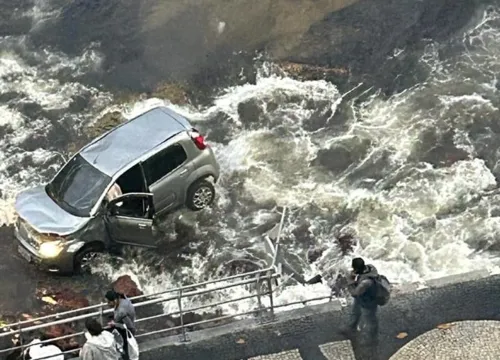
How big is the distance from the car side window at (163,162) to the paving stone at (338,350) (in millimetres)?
5084

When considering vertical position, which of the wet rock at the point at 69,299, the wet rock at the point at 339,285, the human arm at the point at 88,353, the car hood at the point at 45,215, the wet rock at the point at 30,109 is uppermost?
the human arm at the point at 88,353

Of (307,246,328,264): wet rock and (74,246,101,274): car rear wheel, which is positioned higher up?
(74,246,101,274): car rear wheel

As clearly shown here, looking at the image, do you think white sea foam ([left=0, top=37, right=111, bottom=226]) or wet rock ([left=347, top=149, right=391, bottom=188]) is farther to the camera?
white sea foam ([left=0, top=37, right=111, bottom=226])

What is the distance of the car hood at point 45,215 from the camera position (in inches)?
573

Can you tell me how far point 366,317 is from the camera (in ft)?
39.4

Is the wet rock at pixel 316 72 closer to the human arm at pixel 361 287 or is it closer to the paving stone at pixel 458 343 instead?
the paving stone at pixel 458 343

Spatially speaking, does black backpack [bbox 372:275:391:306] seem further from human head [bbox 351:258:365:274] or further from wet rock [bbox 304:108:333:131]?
wet rock [bbox 304:108:333:131]

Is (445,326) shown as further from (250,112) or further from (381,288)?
(250,112)

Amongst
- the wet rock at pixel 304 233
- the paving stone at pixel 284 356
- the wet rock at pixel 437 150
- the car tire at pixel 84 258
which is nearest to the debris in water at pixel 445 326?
the paving stone at pixel 284 356

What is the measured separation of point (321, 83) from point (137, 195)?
6.54 meters

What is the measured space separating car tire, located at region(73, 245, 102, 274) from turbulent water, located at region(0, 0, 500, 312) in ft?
0.84

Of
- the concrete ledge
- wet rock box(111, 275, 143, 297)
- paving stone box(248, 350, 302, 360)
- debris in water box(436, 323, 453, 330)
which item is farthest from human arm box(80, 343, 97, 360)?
debris in water box(436, 323, 453, 330)

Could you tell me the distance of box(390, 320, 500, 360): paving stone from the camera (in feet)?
38.6

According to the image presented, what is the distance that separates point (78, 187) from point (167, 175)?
5.50 ft
